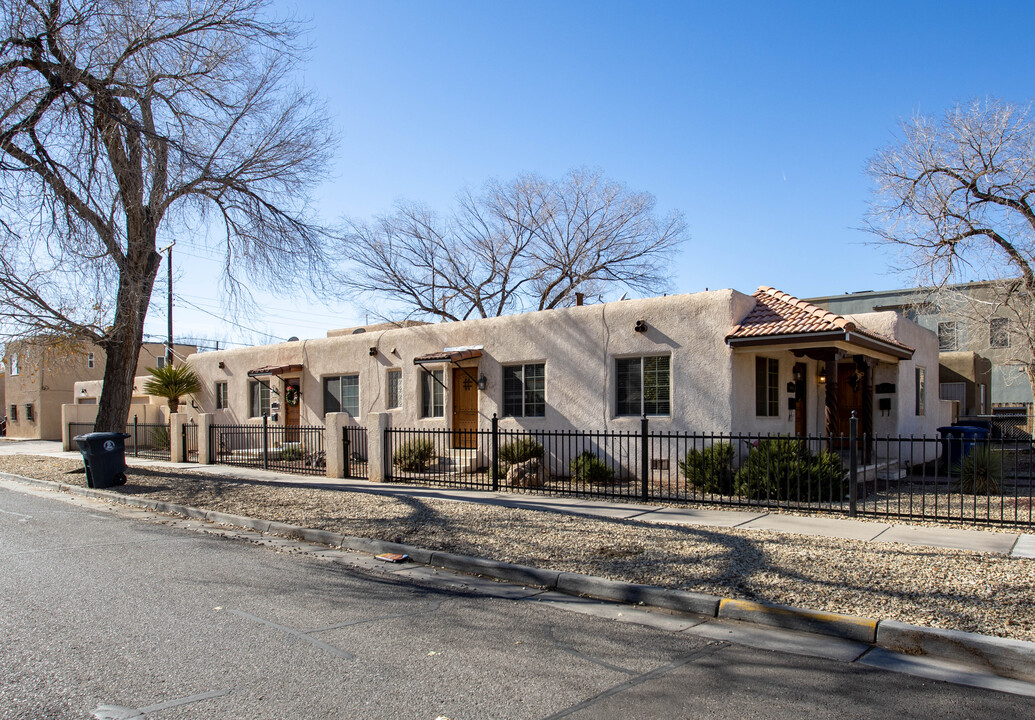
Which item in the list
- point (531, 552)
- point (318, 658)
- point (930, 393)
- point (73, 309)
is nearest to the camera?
point (318, 658)

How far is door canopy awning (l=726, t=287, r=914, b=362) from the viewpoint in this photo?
12.5 meters

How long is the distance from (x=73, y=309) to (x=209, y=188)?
161 inches

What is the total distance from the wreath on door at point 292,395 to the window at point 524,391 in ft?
27.4

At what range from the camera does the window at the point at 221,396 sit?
82.7 feet

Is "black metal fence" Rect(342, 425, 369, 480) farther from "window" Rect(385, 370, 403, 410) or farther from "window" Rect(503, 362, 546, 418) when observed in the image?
"window" Rect(503, 362, 546, 418)

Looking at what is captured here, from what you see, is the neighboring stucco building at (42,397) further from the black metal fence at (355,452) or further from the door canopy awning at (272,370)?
Answer: the black metal fence at (355,452)

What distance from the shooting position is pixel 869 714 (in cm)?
425

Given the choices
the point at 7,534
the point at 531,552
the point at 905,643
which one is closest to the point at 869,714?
the point at 905,643

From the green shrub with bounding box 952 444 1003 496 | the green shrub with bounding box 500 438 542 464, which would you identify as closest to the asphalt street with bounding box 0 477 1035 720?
the green shrub with bounding box 500 438 542 464

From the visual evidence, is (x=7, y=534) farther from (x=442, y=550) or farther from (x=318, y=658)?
(x=318, y=658)

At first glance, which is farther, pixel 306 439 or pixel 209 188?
pixel 306 439

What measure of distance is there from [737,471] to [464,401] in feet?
24.9

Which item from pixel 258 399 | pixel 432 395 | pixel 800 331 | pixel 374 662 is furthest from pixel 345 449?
pixel 374 662

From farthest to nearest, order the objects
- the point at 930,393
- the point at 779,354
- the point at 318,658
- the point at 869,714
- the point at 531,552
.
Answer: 1. the point at 930,393
2. the point at 779,354
3. the point at 531,552
4. the point at 318,658
5. the point at 869,714
